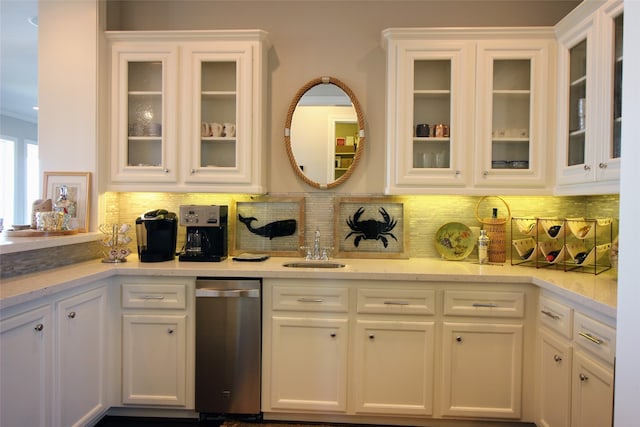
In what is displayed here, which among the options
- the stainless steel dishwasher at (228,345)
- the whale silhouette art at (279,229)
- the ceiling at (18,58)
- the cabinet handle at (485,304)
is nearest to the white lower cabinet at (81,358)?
the stainless steel dishwasher at (228,345)

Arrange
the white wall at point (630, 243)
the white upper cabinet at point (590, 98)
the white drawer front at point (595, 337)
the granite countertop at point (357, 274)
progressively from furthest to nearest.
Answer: the white upper cabinet at point (590, 98), the granite countertop at point (357, 274), the white drawer front at point (595, 337), the white wall at point (630, 243)

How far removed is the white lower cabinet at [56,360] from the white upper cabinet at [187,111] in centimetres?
Result: 88

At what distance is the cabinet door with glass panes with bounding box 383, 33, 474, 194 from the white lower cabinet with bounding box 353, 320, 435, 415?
886 millimetres

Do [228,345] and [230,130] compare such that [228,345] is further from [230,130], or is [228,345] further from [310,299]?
[230,130]

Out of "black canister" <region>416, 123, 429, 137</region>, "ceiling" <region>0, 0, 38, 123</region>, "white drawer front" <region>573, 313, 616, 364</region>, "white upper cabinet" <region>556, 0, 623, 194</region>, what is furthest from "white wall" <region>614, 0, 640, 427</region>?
"ceiling" <region>0, 0, 38, 123</region>

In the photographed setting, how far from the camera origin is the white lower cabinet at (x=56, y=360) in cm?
158

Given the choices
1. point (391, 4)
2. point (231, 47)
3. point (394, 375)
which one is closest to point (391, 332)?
point (394, 375)

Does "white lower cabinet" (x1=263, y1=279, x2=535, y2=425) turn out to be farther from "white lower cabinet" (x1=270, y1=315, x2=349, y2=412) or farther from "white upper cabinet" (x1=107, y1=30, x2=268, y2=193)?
"white upper cabinet" (x1=107, y1=30, x2=268, y2=193)

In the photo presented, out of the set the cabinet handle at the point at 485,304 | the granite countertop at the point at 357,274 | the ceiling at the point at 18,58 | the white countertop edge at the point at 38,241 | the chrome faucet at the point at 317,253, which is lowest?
the cabinet handle at the point at 485,304

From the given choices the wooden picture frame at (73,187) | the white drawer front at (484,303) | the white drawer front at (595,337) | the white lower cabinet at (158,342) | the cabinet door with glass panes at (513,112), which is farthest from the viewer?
the wooden picture frame at (73,187)

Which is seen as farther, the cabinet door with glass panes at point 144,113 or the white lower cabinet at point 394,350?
the cabinet door with glass panes at point 144,113

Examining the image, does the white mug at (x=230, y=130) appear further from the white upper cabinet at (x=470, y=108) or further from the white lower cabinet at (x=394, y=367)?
the white lower cabinet at (x=394, y=367)

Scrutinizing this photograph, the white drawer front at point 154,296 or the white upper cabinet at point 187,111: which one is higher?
the white upper cabinet at point 187,111

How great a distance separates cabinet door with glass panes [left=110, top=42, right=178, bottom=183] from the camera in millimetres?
2549
